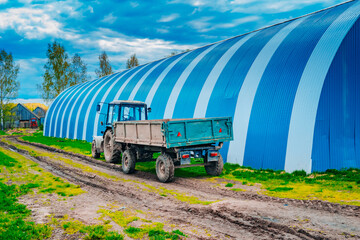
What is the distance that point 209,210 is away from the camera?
21.6 ft

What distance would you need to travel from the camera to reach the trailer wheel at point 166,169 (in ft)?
32.4

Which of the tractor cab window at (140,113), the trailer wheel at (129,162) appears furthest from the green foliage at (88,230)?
the tractor cab window at (140,113)

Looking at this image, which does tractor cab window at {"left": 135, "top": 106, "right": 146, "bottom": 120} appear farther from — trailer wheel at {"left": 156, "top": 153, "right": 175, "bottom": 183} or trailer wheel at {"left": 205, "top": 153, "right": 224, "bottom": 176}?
trailer wheel at {"left": 205, "top": 153, "right": 224, "bottom": 176}

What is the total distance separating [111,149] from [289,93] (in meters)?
8.43

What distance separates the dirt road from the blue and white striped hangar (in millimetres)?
3552

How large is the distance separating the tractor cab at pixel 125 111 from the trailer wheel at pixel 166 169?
4.91m

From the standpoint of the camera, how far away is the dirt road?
531 cm

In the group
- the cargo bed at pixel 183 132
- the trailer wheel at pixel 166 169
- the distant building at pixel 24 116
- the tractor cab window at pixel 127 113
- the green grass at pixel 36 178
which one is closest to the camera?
the green grass at pixel 36 178

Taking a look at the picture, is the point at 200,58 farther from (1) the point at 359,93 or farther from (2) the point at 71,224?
(2) the point at 71,224

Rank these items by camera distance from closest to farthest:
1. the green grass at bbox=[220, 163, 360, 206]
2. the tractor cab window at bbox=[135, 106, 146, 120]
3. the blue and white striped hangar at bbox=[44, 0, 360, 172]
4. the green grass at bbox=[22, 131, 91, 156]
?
the green grass at bbox=[220, 163, 360, 206] < the blue and white striped hangar at bbox=[44, 0, 360, 172] < the tractor cab window at bbox=[135, 106, 146, 120] < the green grass at bbox=[22, 131, 91, 156]

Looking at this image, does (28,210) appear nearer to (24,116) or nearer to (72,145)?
(72,145)

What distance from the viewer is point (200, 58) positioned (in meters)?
19.6

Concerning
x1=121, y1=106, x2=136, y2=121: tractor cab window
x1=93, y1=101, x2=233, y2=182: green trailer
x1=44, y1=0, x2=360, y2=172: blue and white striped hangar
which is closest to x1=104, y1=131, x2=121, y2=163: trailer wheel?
x1=121, y1=106, x2=136, y2=121: tractor cab window

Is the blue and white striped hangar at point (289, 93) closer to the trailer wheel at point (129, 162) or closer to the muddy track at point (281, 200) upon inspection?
the muddy track at point (281, 200)
